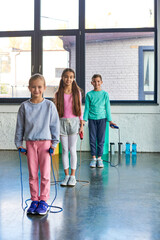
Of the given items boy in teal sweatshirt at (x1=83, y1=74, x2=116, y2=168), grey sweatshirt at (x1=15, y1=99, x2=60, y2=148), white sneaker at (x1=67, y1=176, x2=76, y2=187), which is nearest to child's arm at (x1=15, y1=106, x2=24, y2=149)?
grey sweatshirt at (x1=15, y1=99, x2=60, y2=148)

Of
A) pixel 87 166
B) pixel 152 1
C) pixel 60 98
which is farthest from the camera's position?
pixel 152 1

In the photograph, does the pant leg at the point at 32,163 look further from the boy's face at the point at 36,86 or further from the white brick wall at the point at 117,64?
the white brick wall at the point at 117,64

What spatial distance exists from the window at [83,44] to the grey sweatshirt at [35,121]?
363 centimetres

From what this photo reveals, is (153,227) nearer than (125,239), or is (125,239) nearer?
(125,239)

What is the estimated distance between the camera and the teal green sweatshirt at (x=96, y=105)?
4.45 metres

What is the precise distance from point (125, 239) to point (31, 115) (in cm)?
111

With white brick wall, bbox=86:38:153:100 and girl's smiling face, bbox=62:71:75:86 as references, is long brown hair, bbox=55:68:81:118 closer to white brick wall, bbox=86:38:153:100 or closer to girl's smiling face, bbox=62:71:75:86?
girl's smiling face, bbox=62:71:75:86

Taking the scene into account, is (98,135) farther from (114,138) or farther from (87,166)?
(114,138)

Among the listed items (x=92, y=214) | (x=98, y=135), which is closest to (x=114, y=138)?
(x=98, y=135)

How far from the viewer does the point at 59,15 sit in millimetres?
6184

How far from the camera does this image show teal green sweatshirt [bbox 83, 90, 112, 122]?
4.45 meters

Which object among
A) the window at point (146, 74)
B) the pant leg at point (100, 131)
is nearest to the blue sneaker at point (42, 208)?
the pant leg at point (100, 131)

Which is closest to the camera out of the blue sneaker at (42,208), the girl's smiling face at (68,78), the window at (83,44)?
the blue sneaker at (42,208)

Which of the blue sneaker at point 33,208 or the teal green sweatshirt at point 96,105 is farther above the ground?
the teal green sweatshirt at point 96,105
